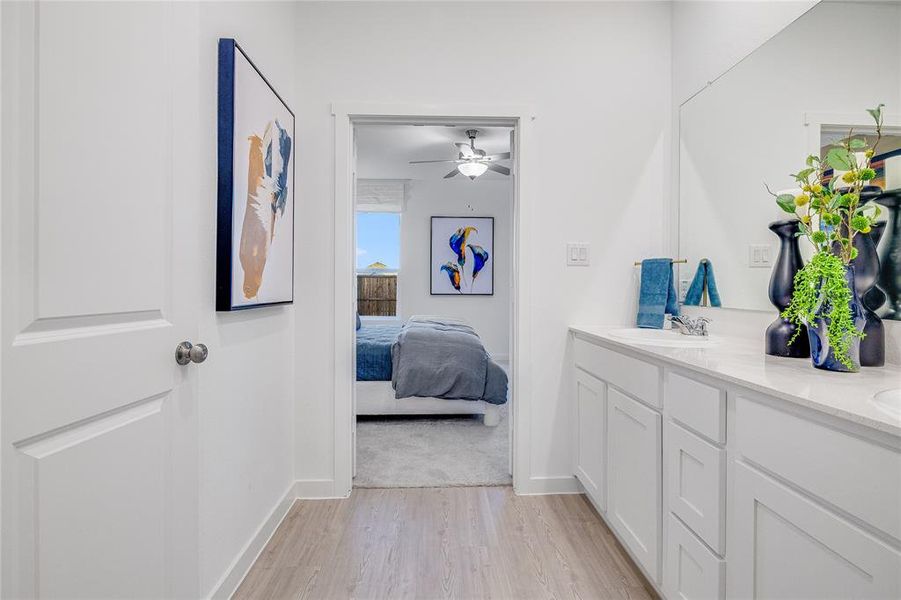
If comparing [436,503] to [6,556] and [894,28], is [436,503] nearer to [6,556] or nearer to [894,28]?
[6,556]

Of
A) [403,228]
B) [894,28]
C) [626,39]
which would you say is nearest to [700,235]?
[894,28]

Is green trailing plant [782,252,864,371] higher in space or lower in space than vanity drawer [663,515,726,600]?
higher

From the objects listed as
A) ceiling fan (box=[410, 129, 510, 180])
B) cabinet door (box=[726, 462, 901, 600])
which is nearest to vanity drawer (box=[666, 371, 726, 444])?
cabinet door (box=[726, 462, 901, 600])

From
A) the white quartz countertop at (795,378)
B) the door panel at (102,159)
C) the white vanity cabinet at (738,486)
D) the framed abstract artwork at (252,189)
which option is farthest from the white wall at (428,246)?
the door panel at (102,159)

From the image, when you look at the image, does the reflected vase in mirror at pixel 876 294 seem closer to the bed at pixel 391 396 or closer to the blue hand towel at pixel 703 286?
the blue hand towel at pixel 703 286

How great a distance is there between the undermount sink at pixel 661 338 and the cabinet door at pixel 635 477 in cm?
24

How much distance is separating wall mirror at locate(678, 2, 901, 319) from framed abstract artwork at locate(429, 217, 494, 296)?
403 cm

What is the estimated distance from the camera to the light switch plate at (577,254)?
2.30 m

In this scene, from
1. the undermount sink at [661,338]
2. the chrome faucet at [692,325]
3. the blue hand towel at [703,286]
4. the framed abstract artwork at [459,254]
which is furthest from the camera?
the framed abstract artwork at [459,254]

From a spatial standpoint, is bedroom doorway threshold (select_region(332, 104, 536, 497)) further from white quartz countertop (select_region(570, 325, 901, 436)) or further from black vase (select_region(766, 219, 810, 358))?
black vase (select_region(766, 219, 810, 358))

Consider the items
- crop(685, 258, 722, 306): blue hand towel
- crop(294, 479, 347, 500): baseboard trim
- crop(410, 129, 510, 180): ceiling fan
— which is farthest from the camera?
crop(410, 129, 510, 180): ceiling fan

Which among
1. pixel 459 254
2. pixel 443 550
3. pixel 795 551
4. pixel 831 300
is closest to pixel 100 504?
pixel 443 550

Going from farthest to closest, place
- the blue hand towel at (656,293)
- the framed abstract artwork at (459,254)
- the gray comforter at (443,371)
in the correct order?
the framed abstract artwork at (459,254), the gray comforter at (443,371), the blue hand towel at (656,293)

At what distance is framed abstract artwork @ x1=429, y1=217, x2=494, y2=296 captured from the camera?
244 inches
